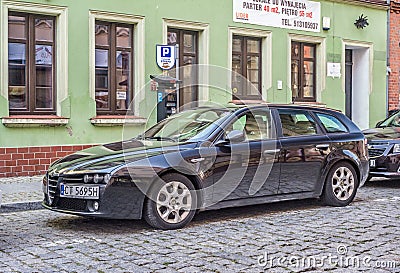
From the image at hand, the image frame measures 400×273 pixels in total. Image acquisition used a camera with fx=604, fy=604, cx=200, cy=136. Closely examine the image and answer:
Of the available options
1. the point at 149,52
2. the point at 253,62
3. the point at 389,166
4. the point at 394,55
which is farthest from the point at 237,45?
the point at 394,55

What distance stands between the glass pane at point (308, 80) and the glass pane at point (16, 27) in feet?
28.3

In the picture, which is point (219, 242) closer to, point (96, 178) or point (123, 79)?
point (96, 178)

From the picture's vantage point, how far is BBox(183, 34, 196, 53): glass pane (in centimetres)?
1527

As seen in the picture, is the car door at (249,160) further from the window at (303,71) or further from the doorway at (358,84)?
the doorway at (358,84)

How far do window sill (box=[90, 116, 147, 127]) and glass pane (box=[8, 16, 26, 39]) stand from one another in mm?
2348

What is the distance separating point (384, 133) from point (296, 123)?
4008 mm

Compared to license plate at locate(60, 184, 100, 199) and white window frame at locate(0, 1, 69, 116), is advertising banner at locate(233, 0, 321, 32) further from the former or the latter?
license plate at locate(60, 184, 100, 199)

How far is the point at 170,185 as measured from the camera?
23.7 ft

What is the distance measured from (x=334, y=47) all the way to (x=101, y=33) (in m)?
7.82

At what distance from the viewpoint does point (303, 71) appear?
1784 cm

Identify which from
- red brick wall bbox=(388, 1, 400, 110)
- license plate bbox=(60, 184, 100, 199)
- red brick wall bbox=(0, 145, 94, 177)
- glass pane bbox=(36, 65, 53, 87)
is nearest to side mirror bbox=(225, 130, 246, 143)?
license plate bbox=(60, 184, 100, 199)

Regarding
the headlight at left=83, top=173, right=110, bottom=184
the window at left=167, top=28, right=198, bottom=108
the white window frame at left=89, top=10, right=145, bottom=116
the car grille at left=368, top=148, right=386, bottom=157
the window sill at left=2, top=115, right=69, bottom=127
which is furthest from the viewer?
the window at left=167, top=28, right=198, bottom=108

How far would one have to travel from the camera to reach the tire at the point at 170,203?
7.13 meters

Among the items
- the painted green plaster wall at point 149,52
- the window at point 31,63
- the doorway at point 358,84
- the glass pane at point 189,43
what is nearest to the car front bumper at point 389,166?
the painted green plaster wall at point 149,52
